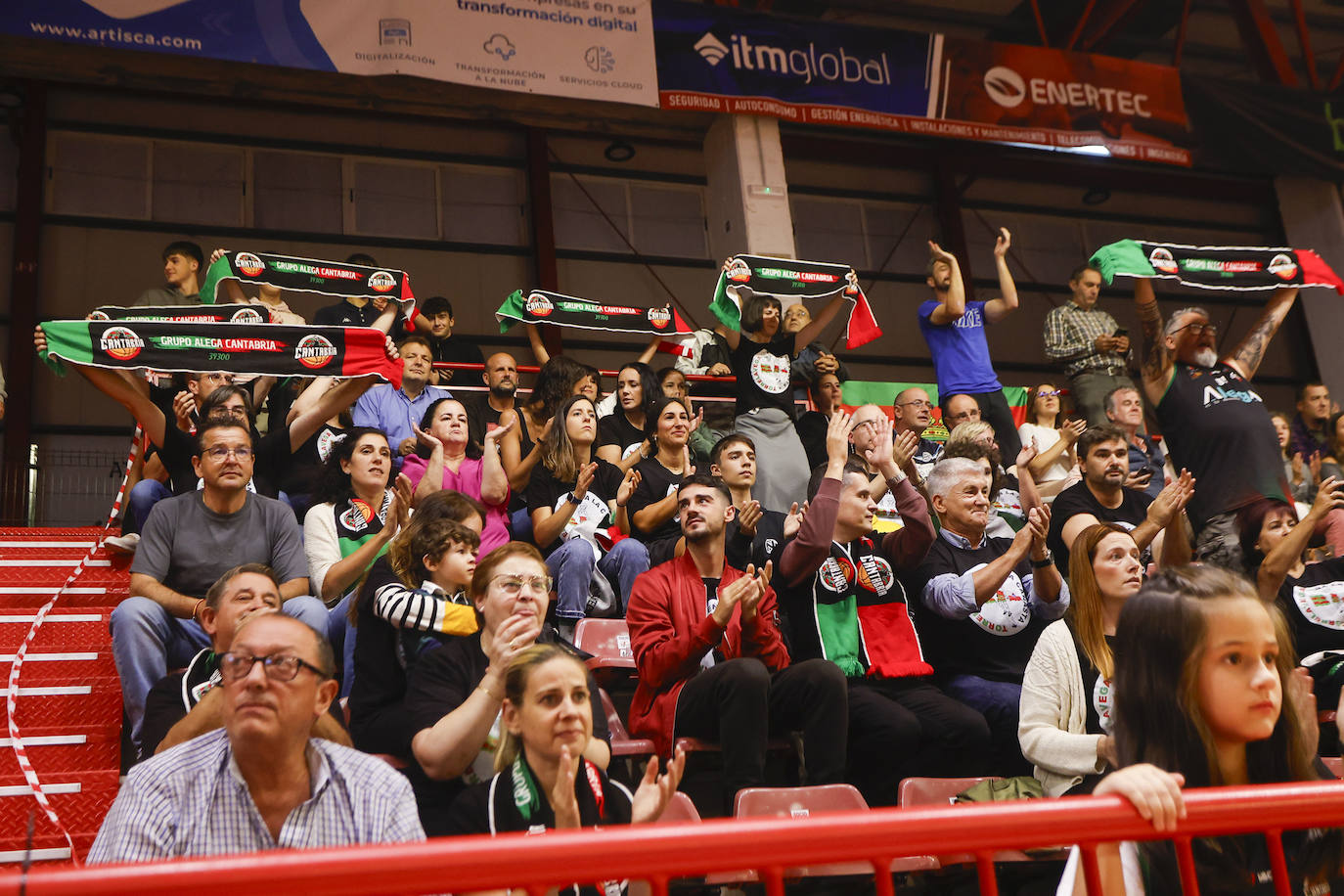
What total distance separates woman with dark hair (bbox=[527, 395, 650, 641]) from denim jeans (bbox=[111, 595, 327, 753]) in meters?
1.08

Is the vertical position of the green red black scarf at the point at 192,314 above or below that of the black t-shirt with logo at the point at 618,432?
above

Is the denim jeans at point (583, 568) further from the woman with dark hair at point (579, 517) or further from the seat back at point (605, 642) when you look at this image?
the seat back at point (605, 642)

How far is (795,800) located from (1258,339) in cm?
394

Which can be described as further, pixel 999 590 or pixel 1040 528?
pixel 999 590

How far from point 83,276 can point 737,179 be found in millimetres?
5232

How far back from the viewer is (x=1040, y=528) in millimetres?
3885

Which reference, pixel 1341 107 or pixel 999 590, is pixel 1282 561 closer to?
pixel 999 590

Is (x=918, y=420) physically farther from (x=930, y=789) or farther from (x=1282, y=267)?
(x=930, y=789)

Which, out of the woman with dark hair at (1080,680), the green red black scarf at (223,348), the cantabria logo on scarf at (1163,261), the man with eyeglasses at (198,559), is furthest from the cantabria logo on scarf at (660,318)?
the woman with dark hair at (1080,680)

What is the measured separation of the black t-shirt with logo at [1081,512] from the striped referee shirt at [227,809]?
3089 mm

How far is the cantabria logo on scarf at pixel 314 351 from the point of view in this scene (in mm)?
5512

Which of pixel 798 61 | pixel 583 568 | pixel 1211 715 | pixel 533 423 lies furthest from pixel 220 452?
pixel 798 61

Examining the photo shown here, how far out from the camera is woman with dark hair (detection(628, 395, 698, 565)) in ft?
16.6

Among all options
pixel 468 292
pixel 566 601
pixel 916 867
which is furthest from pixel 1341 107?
pixel 916 867
